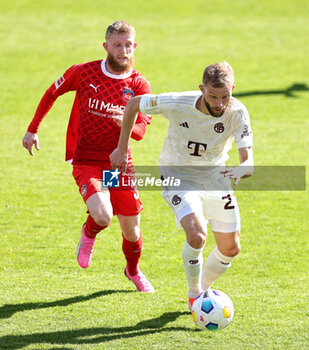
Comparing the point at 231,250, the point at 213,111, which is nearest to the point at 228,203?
the point at 231,250

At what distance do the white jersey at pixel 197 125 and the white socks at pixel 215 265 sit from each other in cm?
87

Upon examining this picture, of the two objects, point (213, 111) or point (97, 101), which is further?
point (97, 101)

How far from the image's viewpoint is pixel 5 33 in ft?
66.4

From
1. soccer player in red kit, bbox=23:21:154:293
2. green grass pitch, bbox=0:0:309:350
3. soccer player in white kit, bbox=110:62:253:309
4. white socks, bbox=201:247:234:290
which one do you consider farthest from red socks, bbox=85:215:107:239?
white socks, bbox=201:247:234:290

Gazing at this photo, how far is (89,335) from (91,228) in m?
1.30

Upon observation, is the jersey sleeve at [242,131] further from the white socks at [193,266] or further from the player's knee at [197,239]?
the white socks at [193,266]

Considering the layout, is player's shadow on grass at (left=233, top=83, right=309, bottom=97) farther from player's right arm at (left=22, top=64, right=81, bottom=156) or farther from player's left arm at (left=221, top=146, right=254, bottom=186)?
player's left arm at (left=221, top=146, right=254, bottom=186)

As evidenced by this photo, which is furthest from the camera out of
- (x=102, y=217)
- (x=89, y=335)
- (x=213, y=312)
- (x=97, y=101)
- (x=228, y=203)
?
(x=97, y=101)

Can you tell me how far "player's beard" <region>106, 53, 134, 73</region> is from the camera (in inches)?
245

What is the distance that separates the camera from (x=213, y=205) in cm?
570

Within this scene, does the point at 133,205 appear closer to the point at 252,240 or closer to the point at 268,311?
the point at 268,311

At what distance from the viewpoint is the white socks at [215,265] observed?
573 centimetres

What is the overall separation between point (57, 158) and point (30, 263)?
4500 millimetres

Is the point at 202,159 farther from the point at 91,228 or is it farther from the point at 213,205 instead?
the point at 91,228
